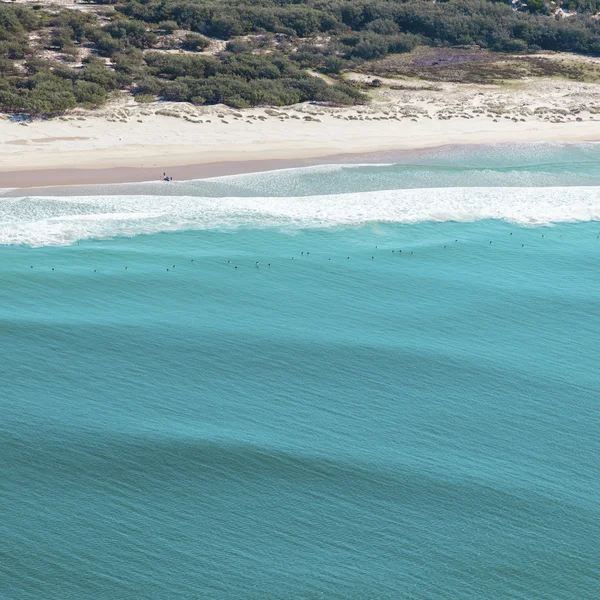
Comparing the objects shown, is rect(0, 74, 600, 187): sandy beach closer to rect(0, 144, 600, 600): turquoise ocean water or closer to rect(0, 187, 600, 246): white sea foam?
rect(0, 187, 600, 246): white sea foam

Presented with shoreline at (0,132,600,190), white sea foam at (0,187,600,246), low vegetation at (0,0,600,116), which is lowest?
white sea foam at (0,187,600,246)

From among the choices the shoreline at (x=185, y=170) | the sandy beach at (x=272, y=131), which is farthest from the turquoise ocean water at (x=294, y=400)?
the sandy beach at (x=272, y=131)

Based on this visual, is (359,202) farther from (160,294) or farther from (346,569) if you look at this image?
(346,569)

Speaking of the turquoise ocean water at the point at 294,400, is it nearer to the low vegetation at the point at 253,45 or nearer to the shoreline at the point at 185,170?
the shoreline at the point at 185,170

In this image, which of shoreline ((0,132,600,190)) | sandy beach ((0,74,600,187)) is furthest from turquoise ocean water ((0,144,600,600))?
sandy beach ((0,74,600,187))

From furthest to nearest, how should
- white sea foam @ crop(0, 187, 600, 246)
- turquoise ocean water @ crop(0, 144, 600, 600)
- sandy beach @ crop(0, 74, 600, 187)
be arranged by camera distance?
sandy beach @ crop(0, 74, 600, 187)
white sea foam @ crop(0, 187, 600, 246)
turquoise ocean water @ crop(0, 144, 600, 600)

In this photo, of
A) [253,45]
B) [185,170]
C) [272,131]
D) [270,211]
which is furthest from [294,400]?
[253,45]

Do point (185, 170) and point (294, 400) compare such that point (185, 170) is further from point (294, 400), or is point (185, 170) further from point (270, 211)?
point (294, 400)
